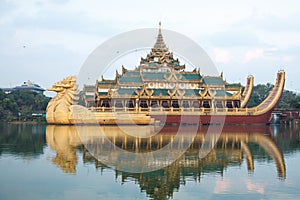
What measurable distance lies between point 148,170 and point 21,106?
42.6 meters

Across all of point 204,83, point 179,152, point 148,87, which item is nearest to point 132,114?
point 148,87

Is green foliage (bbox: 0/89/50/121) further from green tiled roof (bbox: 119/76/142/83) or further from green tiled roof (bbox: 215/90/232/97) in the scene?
green tiled roof (bbox: 215/90/232/97)

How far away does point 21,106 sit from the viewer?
170ft

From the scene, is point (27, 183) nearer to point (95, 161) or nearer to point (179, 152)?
point (95, 161)

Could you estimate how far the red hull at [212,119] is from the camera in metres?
36.3

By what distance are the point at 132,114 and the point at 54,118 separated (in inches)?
277

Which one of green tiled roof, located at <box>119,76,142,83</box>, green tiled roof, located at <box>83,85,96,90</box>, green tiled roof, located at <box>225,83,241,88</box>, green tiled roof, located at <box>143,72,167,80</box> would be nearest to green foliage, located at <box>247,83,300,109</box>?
green tiled roof, located at <box>225,83,241,88</box>

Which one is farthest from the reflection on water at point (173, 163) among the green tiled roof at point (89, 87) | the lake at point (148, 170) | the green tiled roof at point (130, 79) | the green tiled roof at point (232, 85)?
the green tiled roof at point (89, 87)

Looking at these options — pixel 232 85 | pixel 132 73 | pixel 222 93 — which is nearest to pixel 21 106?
pixel 132 73

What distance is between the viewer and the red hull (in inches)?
1430

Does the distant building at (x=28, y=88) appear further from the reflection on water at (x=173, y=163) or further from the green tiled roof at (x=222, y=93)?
the reflection on water at (x=173, y=163)

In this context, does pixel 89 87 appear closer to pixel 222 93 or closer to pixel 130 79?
pixel 130 79

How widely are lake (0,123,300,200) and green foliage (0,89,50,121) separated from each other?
27.2 m

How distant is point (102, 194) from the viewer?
998cm
